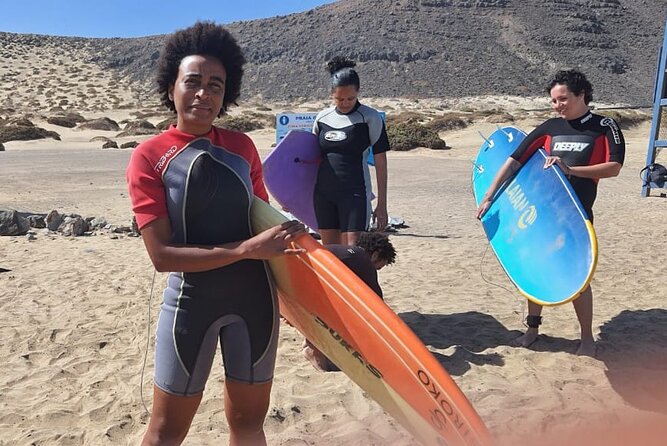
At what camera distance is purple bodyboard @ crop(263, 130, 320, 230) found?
4.46 metres

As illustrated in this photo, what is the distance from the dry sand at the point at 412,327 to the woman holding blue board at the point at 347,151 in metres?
1.03

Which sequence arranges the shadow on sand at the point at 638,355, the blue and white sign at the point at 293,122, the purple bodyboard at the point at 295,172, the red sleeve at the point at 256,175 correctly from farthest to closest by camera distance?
the blue and white sign at the point at 293,122 < the purple bodyboard at the point at 295,172 < the shadow on sand at the point at 638,355 < the red sleeve at the point at 256,175

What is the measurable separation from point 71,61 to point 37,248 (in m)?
67.1

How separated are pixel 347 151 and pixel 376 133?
0.77 ft

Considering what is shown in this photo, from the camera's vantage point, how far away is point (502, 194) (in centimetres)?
444

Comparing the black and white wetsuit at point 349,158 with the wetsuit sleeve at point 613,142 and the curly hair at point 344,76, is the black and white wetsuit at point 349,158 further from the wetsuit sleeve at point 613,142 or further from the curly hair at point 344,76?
the wetsuit sleeve at point 613,142

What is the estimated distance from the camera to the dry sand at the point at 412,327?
2959 mm

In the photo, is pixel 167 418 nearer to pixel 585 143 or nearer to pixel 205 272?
pixel 205 272

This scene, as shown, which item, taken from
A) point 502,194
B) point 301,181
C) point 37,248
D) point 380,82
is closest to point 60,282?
point 37,248

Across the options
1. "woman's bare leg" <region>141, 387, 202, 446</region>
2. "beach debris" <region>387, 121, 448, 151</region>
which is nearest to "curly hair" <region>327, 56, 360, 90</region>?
"woman's bare leg" <region>141, 387, 202, 446</region>

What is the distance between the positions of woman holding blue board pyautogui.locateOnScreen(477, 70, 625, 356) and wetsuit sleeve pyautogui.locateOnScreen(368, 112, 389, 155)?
109 cm

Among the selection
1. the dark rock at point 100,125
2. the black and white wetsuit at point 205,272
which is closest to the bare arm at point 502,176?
the black and white wetsuit at point 205,272

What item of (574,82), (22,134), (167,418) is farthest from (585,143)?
(22,134)

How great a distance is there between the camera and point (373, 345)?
1.86 meters
